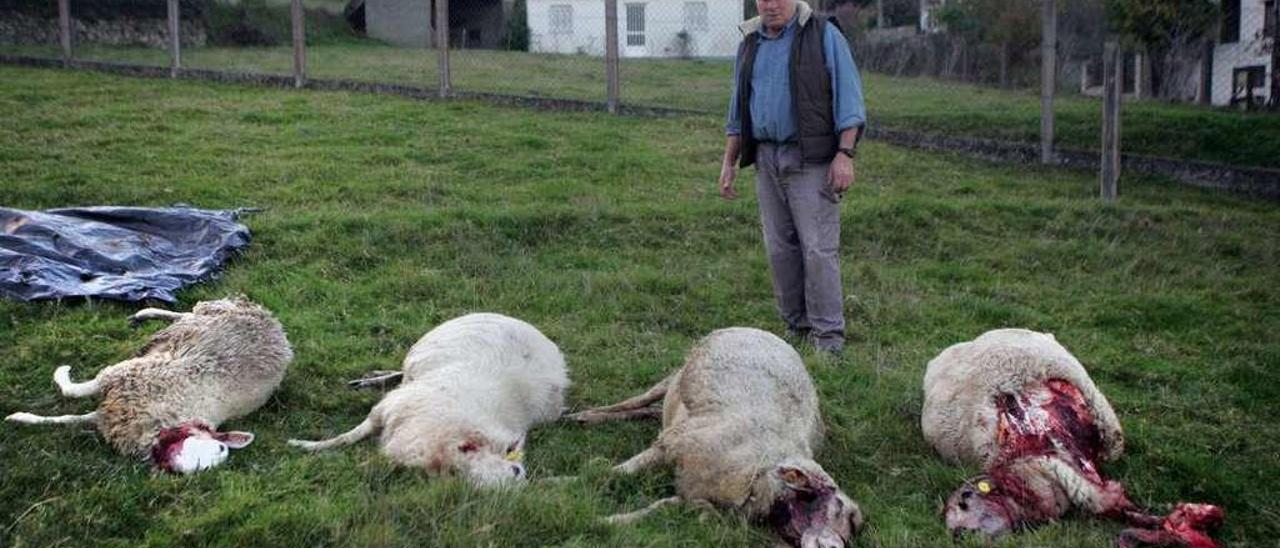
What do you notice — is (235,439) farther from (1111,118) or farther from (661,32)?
(661,32)

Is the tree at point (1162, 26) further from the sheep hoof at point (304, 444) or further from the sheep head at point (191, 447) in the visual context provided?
the sheep head at point (191, 447)

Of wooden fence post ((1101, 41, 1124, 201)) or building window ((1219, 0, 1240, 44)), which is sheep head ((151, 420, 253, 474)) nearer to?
wooden fence post ((1101, 41, 1124, 201))

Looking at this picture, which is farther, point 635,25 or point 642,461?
point 635,25

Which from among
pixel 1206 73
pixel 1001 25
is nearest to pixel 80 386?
pixel 1206 73

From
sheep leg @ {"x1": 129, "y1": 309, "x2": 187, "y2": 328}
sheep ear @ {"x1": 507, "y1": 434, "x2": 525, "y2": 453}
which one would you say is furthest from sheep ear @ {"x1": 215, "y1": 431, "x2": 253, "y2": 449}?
sheep leg @ {"x1": 129, "y1": 309, "x2": 187, "y2": 328}

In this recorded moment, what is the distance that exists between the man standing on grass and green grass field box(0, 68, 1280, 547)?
430 mm

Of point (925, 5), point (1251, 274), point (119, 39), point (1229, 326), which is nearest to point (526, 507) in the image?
point (1229, 326)

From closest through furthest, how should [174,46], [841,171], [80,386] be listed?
[80,386] < [841,171] < [174,46]

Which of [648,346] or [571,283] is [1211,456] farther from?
[571,283]

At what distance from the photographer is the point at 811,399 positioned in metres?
4.92

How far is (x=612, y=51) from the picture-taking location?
13898mm

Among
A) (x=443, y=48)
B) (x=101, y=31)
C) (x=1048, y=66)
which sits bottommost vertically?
(x=1048, y=66)

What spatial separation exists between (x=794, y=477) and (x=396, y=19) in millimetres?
25444

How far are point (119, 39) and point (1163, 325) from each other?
18811 millimetres
